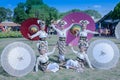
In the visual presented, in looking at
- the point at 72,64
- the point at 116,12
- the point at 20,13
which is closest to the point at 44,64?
the point at 72,64

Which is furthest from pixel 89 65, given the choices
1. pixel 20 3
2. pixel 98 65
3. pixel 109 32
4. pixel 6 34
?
pixel 20 3

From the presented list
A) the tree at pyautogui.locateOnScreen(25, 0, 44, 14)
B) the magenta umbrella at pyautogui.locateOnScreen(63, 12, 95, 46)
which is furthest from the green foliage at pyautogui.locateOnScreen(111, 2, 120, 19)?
the magenta umbrella at pyautogui.locateOnScreen(63, 12, 95, 46)

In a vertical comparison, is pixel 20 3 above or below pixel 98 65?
above

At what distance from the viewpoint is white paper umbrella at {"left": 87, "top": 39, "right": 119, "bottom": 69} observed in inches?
387

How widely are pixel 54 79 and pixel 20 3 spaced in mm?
63570

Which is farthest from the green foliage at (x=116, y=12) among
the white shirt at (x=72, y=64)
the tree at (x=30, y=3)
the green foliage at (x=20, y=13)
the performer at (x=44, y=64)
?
the performer at (x=44, y=64)

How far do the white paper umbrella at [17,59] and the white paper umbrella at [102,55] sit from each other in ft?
7.43

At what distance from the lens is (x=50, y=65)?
32.0 ft

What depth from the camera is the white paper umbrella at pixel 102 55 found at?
32.2 feet

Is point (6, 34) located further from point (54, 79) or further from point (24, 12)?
point (54, 79)

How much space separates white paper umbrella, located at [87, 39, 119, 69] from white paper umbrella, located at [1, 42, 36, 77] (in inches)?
89.2

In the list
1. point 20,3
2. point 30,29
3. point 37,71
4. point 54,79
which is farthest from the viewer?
point 20,3

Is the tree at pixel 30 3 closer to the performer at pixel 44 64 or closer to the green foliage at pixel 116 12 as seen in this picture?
the green foliage at pixel 116 12

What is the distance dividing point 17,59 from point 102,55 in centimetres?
311
